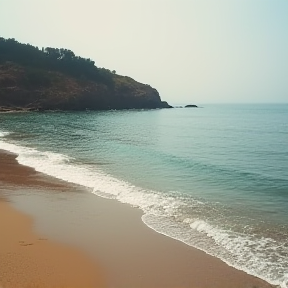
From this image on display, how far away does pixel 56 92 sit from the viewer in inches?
4530

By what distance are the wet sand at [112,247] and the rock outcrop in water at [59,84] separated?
304 feet

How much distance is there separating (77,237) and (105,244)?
1216 millimetres

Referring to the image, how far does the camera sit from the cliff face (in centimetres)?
10819

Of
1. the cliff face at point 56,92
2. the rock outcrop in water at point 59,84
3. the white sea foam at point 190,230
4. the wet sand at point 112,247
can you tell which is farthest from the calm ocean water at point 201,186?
the rock outcrop in water at point 59,84

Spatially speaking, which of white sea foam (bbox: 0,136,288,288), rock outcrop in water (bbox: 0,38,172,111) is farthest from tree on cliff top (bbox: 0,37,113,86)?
white sea foam (bbox: 0,136,288,288)

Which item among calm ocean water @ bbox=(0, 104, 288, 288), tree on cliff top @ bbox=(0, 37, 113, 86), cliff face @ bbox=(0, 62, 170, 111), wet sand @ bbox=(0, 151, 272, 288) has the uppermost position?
tree on cliff top @ bbox=(0, 37, 113, 86)

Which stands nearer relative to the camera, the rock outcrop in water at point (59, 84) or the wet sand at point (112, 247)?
the wet sand at point (112, 247)

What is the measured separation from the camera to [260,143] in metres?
39.3

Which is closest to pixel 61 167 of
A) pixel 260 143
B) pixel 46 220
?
pixel 46 220

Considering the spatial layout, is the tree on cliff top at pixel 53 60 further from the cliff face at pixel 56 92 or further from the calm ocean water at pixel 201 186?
the calm ocean water at pixel 201 186

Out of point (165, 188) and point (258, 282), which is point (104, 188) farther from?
point (258, 282)

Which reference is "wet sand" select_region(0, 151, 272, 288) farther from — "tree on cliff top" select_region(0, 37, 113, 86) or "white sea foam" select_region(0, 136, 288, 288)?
"tree on cliff top" select_region(0, 37, 113, 86)

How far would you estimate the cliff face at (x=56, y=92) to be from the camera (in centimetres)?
10819

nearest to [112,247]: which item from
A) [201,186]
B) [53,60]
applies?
[201,186]
